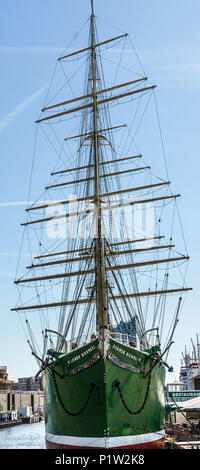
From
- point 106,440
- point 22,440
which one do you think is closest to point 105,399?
point 106,440

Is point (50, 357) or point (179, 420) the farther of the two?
point (179, 420)

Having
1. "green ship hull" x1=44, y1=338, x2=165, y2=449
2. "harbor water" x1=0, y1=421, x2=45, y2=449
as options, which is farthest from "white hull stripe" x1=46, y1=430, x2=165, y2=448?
"harbor water" x1=0, y1=421, x2=45, y2=449

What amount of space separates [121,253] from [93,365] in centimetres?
1426

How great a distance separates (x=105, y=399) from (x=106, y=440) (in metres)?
1.39

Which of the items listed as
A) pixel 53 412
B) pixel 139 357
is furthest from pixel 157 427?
pixel 53 412

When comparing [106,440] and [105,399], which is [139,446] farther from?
[105,399]

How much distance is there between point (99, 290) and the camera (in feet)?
63.5

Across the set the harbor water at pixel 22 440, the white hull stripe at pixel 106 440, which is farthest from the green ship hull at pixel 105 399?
the harbor water at pixel 22 440

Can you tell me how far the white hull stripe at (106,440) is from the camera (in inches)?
634

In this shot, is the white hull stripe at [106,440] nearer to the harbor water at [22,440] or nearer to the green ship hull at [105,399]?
the green ship hull at [105,399]
